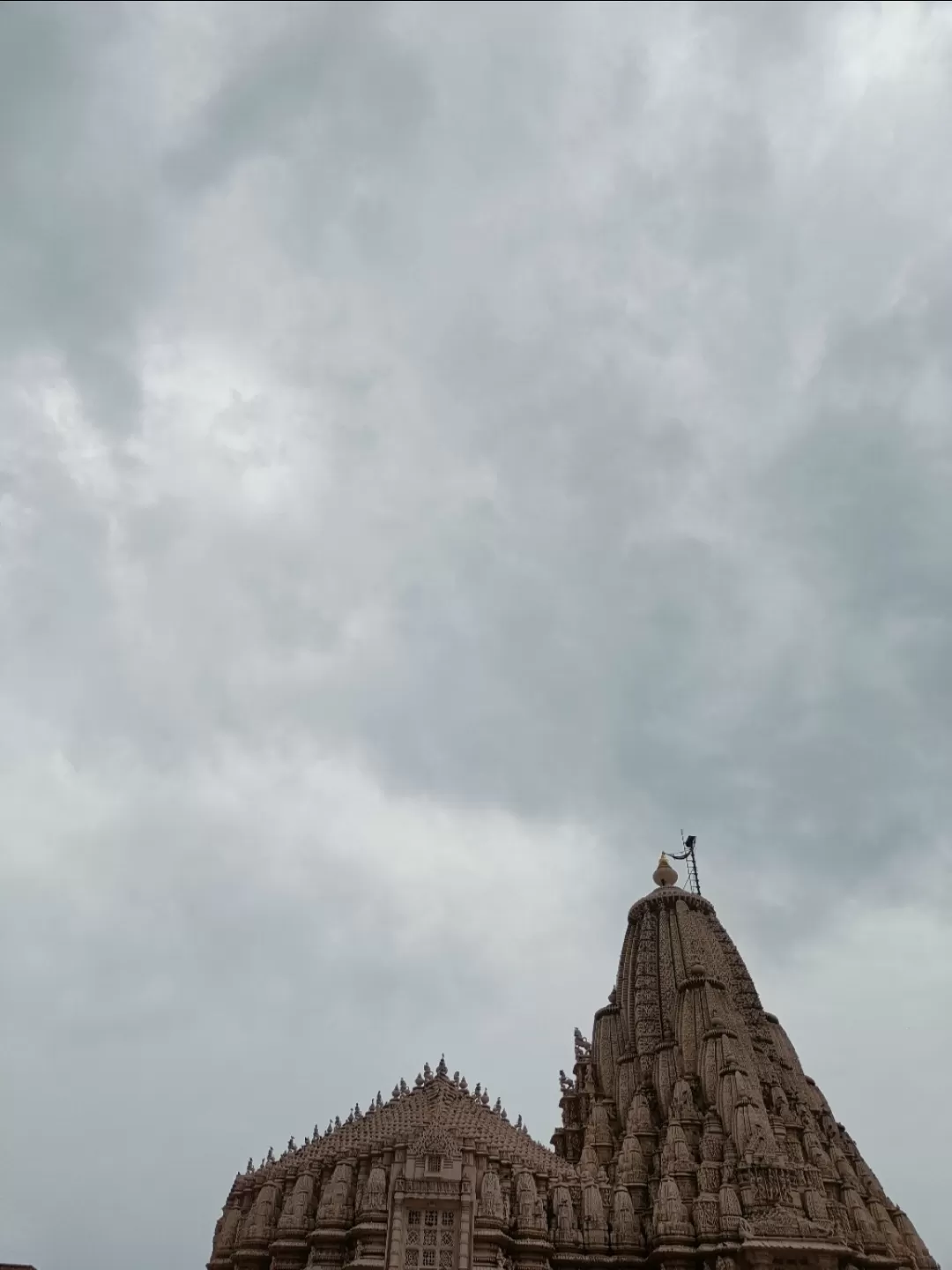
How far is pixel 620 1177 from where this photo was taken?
61.2 m

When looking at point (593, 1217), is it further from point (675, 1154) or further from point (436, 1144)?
point (436, 1144)

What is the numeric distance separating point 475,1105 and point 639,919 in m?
24.3

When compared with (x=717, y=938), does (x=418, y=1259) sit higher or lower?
lower

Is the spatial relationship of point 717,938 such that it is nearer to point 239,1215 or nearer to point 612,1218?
point 612,1218

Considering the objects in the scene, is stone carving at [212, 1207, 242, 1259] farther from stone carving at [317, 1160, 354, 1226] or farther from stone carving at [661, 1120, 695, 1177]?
stone carving at [661, 1120, 695, 1177]

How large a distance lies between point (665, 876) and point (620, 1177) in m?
29.7

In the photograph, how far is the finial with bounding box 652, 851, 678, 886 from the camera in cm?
8656

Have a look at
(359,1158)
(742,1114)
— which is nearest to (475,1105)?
(359,1158)

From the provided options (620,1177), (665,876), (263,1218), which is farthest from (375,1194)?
(665,876)

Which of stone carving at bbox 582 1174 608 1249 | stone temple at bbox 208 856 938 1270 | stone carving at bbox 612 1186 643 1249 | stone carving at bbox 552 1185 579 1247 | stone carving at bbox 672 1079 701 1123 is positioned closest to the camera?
stone temple at bbox 208 856 938 1270

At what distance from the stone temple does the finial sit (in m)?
10.5

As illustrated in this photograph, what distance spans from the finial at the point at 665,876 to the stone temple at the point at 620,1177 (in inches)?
414

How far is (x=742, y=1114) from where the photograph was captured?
59375 mm

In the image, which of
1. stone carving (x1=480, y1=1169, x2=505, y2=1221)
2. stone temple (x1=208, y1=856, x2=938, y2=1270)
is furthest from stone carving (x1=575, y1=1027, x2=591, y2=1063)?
stone carving (x1=480, y1=1169, x2=505, y2=1221)
